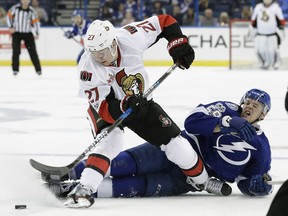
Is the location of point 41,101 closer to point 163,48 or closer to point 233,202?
point 233,202

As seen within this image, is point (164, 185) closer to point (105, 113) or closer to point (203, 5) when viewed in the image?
point (105, 113)

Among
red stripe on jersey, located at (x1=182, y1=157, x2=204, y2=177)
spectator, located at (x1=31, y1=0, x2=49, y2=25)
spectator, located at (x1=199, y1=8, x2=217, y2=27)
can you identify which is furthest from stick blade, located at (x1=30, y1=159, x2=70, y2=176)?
spectator, located at (x1=31, y1=0, x2=49, y2=25)

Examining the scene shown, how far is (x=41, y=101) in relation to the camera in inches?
312

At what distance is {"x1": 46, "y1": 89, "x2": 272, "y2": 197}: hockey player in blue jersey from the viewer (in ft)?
10.9

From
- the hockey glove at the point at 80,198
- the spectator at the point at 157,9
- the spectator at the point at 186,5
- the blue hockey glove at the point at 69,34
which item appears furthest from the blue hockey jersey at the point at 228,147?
the spectator at the point at 186,5

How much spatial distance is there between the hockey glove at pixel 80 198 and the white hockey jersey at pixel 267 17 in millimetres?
10247

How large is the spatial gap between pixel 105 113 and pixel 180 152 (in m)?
0.36

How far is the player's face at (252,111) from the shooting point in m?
3.32

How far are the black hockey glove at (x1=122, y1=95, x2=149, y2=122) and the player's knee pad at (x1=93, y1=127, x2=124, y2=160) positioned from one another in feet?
0.33

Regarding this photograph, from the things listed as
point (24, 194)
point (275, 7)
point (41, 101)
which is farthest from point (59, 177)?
point (275, 7)

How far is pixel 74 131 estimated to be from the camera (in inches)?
224

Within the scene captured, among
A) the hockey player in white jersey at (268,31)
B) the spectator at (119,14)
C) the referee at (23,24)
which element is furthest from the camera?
the spectator at (119,14)

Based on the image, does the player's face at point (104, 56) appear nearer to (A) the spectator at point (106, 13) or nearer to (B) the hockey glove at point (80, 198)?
(B) the hockey glove at point (80, 198)

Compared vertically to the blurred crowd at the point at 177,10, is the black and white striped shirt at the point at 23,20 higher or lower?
higher
